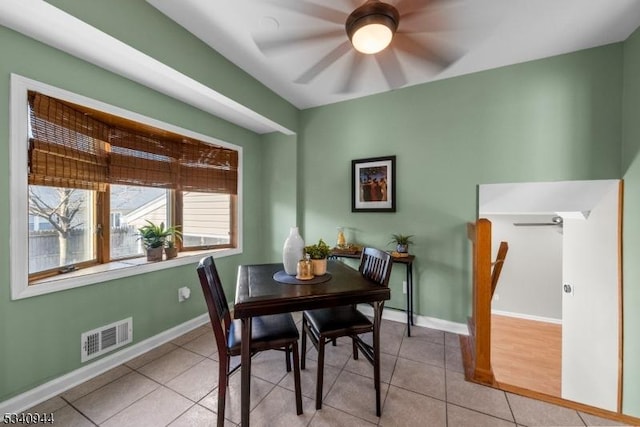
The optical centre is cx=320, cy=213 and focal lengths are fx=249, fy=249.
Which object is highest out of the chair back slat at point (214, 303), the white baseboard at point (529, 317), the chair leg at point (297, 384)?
the chair back slat at point (214, 303)

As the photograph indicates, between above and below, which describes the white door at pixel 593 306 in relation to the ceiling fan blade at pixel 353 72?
below

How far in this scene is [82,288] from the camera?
1.88 metres

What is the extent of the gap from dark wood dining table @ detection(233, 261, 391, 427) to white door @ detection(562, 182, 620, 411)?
210 cm

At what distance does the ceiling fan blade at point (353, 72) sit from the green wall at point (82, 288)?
3.22 feet

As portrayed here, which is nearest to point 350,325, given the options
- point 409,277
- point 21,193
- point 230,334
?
point 230,334

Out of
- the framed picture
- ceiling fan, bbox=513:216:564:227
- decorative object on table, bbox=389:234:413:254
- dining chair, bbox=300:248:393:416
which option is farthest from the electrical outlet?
ceiling fan, bbox=513:216:564:227

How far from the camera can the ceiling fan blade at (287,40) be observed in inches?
59.1

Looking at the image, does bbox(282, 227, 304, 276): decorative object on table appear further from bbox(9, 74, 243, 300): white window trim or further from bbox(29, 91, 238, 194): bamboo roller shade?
bbox(29, 91, 238, 194): bamboo roller shade

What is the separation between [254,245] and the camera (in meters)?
3.56

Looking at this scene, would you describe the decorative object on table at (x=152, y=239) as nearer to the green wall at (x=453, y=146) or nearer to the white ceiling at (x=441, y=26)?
the green wall at (x=453, y=146)

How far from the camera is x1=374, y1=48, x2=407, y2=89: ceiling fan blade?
183 centimetres

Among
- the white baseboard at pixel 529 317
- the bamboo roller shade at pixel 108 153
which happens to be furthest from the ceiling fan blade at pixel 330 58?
the white baseboard at pixel 529 317

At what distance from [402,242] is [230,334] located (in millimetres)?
1917

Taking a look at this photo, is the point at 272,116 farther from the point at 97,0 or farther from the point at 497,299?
the point at 497,299
